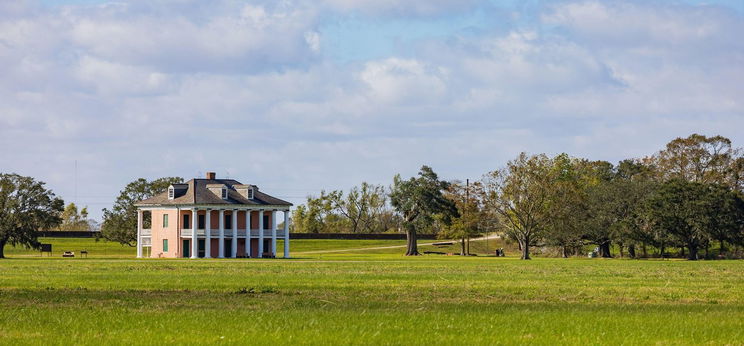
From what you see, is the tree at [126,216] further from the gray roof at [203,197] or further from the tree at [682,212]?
the tree at [682,212]

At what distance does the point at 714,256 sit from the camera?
10094 centimetres

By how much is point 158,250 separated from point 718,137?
222 ft

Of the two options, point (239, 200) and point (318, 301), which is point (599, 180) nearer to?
point (239, 200)

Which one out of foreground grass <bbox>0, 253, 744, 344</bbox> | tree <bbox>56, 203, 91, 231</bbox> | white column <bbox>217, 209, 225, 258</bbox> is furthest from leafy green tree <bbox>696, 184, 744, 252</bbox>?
tree <bbox>56, 203, 91, 231</bbox>

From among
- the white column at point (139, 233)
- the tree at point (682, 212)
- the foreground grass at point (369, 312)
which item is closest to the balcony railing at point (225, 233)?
the white column at point (139, 233)

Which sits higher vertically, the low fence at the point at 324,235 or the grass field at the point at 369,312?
the low fence at the point at 324,235

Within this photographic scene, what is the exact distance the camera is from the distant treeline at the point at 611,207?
96438 mm

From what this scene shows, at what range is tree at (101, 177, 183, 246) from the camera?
124 metres

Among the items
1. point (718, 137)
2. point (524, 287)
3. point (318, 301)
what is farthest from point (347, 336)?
point (718, 137)

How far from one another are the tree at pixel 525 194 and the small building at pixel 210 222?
80.6ft

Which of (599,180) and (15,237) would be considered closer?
(15,237)

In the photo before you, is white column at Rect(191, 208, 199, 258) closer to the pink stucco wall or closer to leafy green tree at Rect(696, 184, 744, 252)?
the pink stucco wall

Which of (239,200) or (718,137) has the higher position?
(718,137)

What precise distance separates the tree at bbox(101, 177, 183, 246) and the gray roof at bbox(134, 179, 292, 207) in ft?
24.4
